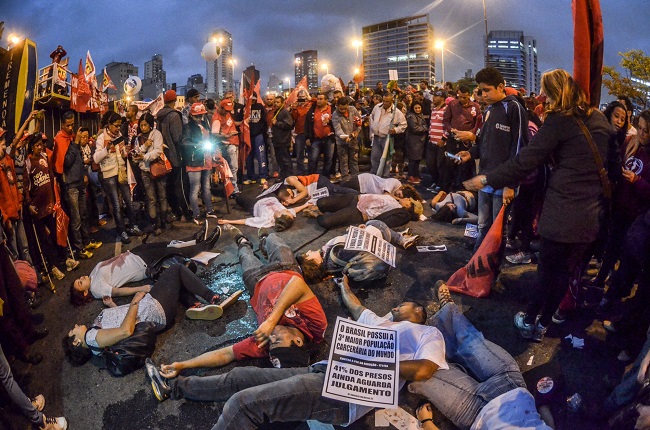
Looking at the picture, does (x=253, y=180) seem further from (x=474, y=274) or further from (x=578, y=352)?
(x=578, y=352)

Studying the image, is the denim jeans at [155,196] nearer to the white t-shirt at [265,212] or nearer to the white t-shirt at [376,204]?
the white t-shirt at [265,212]

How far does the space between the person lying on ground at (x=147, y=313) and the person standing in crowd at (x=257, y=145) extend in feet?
19.9

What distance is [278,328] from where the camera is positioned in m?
3.63

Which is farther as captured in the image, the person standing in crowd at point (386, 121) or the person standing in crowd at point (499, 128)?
the person standing in crowd at point (386, 121)

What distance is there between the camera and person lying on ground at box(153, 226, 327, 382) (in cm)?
351

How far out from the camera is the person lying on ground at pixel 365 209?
22.4 feet

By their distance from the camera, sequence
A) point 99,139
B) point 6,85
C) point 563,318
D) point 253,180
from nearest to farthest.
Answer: point 563,318, point 99,139, point 6,85, point 253,180

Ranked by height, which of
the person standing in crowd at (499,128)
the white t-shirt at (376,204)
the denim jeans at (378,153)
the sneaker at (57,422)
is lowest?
the sneaker at (57,422)

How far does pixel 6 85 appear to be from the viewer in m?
7.77

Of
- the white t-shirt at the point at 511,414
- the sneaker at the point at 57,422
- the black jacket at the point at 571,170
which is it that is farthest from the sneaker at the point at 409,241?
the sneaker at the point at 57,422

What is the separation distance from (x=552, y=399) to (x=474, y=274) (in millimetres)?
1854

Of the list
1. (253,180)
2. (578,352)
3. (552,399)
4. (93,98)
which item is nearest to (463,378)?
(552,399)

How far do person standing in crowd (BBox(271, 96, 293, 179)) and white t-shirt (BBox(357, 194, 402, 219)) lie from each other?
387 centimetres

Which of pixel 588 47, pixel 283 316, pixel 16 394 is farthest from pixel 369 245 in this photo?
pixel 16 394
